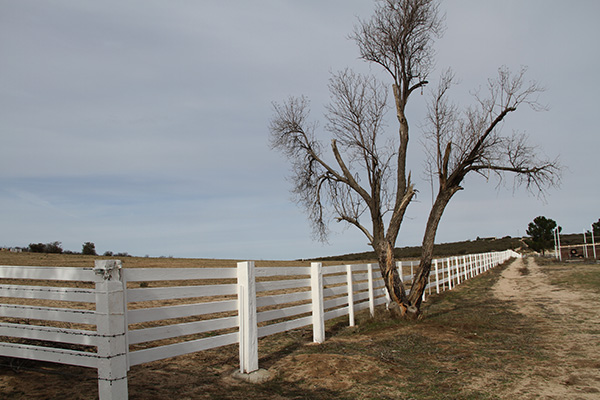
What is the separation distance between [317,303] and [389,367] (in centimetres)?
207

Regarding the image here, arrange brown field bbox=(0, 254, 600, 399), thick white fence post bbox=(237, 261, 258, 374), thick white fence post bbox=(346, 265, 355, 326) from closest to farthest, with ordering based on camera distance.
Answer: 1. brown field bbox=(0, 254, 600, 399)
2. thick white fence post bbox=(237, 261, 258, 374)
3. thick white fence post bbox=(346, 265, 355, 326)

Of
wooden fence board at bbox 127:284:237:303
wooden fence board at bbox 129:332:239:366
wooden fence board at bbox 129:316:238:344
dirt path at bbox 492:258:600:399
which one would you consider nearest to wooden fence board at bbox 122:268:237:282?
wooden fence board at bbox 127:284:237:303

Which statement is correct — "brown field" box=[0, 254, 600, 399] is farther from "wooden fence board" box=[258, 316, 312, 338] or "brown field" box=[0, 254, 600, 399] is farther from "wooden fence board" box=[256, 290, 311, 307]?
"wooden fence board" box=[256, 290, 311, 307]

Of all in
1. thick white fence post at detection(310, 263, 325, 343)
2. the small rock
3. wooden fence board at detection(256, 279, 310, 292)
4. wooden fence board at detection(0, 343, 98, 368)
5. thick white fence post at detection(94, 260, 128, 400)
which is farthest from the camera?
thick white fence post at detection(310, 263, 325, 343)

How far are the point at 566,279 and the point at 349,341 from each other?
1649cm

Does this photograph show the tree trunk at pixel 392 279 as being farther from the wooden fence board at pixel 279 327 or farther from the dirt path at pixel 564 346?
the wooden fence board at pixel 279 327

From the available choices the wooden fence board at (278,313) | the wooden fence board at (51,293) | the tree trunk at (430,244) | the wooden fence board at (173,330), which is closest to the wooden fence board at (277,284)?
the wooden fence board at (278,313)

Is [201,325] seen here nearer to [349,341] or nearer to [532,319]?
[349,341]

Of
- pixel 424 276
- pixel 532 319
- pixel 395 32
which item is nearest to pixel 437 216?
pixel 424 276

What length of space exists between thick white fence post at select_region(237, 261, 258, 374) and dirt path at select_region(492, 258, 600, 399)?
3170 mm

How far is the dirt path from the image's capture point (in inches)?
221

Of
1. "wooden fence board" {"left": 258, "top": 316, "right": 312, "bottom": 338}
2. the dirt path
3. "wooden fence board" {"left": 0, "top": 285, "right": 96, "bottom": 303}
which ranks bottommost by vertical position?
the dirt path

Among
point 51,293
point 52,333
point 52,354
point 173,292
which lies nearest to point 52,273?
point 51,293

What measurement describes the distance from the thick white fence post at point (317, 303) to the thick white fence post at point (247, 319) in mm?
2255
